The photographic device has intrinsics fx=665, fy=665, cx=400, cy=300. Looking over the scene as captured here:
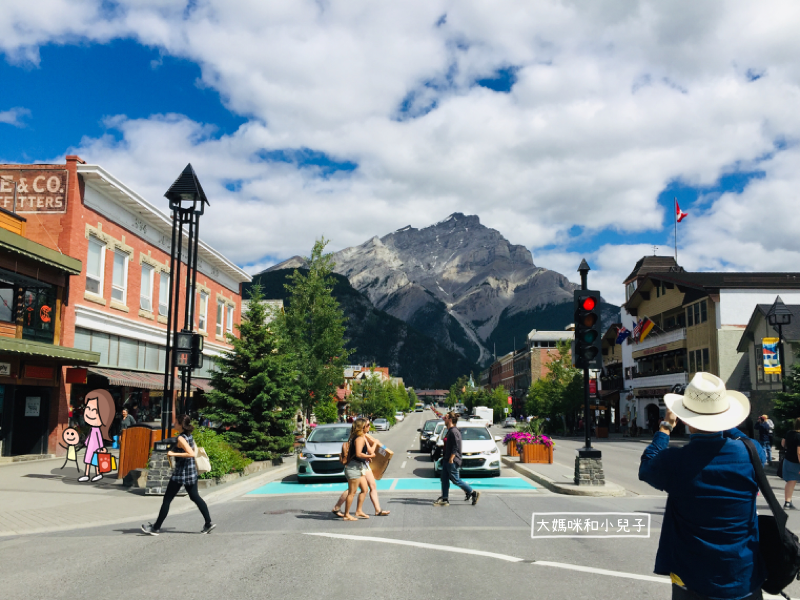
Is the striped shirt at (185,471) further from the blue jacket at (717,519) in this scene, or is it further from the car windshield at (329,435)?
the car windshield at (329,435)

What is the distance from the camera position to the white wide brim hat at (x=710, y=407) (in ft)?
12.4

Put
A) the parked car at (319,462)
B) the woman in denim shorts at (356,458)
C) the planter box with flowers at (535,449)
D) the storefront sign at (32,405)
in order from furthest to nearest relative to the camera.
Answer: the storefront sign at (32,405), the planter box with flowers at (535,449), the parked car at (319,462), the woman in denim shorts at (356,458)

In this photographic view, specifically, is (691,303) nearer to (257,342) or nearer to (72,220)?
(257,342)

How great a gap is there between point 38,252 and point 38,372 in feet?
13.5

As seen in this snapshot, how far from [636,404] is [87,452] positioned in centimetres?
5177

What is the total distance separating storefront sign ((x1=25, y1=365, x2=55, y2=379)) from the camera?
2173 centimetres

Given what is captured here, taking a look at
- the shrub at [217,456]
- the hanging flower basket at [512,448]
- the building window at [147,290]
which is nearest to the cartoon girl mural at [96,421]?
the shrub at [217,456]

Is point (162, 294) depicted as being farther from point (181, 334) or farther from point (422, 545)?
point (422, 545)

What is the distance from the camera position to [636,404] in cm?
5928

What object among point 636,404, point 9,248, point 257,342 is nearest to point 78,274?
point 9,248

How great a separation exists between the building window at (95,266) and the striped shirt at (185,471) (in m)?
17.7

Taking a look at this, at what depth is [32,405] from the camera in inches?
883

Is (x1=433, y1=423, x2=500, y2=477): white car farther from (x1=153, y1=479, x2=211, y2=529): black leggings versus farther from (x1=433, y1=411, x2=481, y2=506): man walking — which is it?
(x1=153, y1=479, x2=211, y2=529): black leggings

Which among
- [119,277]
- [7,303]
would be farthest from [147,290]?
[7,303]
